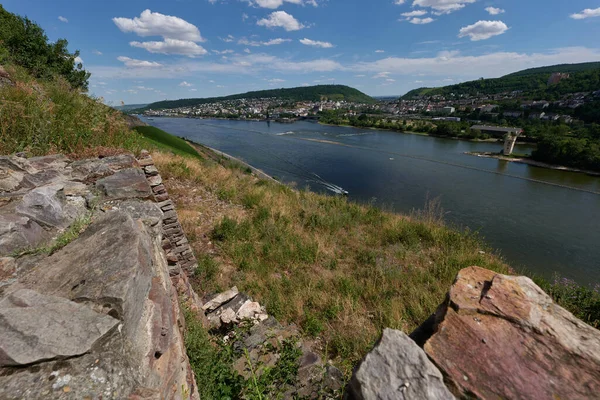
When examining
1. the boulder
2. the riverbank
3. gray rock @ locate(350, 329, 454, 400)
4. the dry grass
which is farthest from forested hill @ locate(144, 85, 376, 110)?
gray rock @ locate(350, 329, 454, 400)

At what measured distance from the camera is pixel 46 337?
1.29 meters

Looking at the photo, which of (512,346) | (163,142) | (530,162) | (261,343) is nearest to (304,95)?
(530,162)

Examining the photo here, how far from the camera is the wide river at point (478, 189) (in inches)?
577

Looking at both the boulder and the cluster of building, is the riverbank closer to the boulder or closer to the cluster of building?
the boulder

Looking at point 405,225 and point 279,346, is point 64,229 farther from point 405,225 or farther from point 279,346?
point 405,225

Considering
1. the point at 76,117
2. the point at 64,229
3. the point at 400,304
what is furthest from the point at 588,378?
the point at 76,117

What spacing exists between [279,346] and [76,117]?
231 inches

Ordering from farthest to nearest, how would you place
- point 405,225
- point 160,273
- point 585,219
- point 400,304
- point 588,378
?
point 585,219
point 405,225
point 400,304
point 160,273
point 588,378

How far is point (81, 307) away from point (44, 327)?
193mm

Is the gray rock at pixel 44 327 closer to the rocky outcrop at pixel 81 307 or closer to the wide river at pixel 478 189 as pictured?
the rocky outcrop at pixel 81 307

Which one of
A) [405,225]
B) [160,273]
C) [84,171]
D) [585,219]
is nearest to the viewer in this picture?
[160,273]

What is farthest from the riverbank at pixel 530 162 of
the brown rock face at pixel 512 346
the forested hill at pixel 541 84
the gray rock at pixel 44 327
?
the forested hill at pixel 541 84

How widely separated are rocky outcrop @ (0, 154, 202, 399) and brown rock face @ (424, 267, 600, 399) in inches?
67.8

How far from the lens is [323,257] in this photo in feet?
20.4
